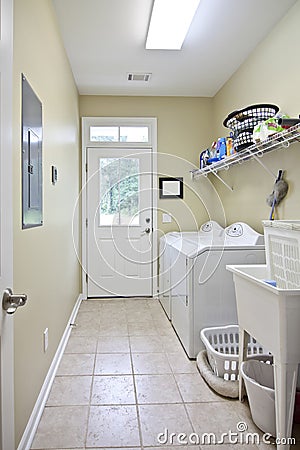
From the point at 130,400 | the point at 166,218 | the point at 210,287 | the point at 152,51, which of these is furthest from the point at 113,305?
the point at 152,51

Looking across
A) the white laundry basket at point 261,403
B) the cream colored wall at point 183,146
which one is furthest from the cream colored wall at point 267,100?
the white laundry basket at point 261,403

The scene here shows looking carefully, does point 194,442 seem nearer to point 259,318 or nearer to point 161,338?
point 259,318

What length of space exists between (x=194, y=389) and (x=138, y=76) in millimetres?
3122

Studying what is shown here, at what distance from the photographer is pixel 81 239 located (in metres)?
4.62

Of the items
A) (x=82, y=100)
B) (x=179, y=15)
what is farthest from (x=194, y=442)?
(x=82, y=100)

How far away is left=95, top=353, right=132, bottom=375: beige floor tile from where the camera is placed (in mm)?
2586

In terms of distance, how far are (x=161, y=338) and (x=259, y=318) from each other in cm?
164

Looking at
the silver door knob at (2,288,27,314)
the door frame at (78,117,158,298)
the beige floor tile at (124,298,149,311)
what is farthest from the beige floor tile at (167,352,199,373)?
the door frame at (78,117,158,298)

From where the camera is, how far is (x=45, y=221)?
7.68ft

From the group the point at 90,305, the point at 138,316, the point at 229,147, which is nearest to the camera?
the point at 229,147

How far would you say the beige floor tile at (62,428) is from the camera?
179 centimetres

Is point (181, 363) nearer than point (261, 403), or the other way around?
point (261, 403)

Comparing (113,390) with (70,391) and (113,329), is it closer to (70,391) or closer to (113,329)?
(70,391)

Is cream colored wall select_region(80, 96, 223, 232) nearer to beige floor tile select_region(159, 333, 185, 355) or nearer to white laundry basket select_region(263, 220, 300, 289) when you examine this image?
beige floor tile select_region(159, 333, 185, 355)
